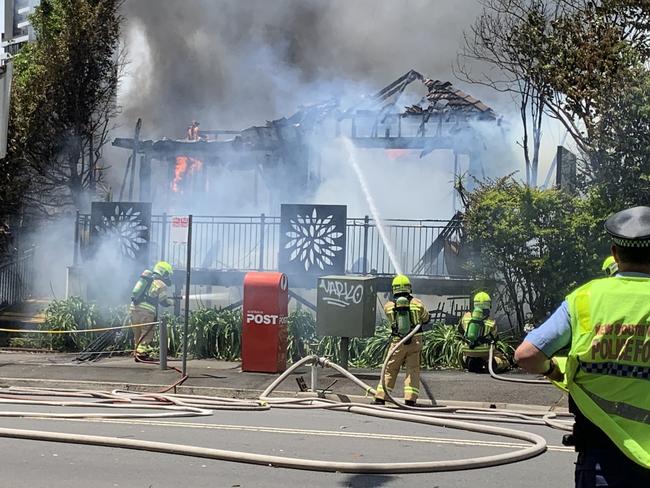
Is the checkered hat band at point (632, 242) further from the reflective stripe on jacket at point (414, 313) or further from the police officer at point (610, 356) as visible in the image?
the reflective stripe on jacket at point (414, 313)

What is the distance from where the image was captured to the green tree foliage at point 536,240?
12.7 m

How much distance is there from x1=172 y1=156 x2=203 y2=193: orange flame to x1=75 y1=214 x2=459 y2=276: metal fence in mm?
4665

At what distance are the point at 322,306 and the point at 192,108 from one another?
15.3 m

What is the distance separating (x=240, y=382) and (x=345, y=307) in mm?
1719

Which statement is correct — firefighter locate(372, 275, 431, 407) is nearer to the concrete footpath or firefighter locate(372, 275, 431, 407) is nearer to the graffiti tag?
the concrete footpath

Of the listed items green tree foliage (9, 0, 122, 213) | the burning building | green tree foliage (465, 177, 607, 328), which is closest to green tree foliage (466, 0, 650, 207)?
green tree foliage (465, 177, 607, 328)

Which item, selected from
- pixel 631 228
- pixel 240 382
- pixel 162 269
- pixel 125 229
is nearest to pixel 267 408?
pixel 240 382

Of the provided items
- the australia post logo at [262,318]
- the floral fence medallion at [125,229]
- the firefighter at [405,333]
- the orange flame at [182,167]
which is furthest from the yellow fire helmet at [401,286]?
the orange flame at [182,167]

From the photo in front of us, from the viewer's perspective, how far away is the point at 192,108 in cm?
2616

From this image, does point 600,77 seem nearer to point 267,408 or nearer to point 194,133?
point 267,408

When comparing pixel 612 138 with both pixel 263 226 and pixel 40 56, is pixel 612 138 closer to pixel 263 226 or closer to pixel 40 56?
pixel 263 226

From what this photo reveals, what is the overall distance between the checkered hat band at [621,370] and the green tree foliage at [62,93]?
1603 cm

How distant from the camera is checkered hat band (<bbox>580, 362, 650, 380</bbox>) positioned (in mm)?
2959

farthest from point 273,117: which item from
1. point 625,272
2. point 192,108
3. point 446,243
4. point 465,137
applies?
point 625,272
